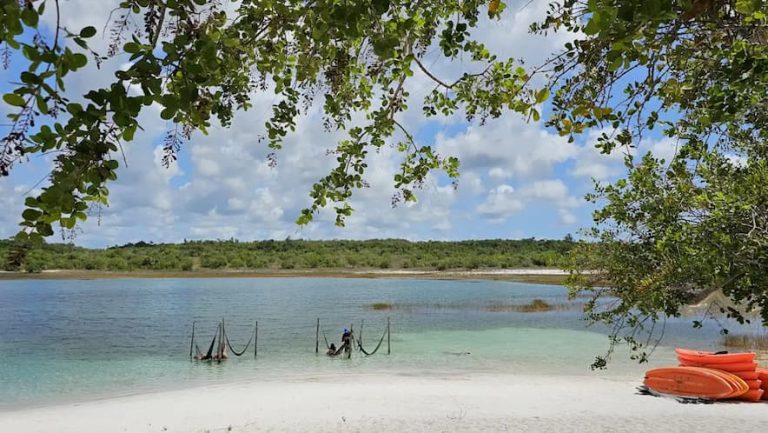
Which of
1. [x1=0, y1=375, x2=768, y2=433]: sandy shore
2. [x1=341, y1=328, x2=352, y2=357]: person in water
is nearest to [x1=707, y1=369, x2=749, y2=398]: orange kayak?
[x1=0, y1=375, x2=768, y2=433]: sandy shore

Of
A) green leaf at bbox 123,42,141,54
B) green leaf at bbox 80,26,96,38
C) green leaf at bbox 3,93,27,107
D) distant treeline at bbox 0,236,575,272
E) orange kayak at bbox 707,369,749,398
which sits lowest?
orange kayak at bbox 707,369,749,398

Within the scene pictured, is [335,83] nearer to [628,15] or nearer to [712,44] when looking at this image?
[628,15]

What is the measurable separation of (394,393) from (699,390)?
7.85 m

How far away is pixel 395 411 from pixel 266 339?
1692cm

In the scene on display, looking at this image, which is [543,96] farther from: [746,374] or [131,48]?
[746,374]

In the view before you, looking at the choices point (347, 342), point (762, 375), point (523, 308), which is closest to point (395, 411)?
point (762, 375)

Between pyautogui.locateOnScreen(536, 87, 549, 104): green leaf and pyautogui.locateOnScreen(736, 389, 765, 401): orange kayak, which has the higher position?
pyautogui.locateOnScreen(536, 87, 549, 104): green leaf

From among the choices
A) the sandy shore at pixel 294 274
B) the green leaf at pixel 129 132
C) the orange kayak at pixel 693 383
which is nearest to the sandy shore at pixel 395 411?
the orange kayak at pixel 693 383

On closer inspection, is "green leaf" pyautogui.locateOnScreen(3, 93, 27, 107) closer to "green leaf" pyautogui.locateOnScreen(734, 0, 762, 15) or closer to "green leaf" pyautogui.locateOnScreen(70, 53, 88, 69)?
"green leaf" pyautogui.locateOnScreen(70, 53, 88, 69)

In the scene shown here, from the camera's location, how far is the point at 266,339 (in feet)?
95.9

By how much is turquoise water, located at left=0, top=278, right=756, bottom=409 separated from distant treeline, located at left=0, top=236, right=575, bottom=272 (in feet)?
139

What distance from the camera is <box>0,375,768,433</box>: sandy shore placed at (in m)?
12.1

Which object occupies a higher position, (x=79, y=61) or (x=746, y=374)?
(x=79, y=61)

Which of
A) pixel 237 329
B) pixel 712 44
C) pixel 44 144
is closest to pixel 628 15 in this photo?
pixel 44 144
